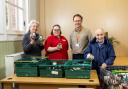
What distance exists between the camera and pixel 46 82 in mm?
2246

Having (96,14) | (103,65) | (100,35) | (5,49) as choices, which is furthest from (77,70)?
(96,14)

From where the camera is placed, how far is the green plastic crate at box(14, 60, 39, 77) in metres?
2.46

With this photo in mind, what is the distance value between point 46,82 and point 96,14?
11.6ft

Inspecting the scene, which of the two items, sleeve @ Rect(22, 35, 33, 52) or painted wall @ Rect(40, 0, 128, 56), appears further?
painted wall @ Rect(40, 0, 128, 56)

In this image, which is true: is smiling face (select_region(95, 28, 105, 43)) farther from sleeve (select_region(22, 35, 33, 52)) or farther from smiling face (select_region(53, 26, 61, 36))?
sleeve (select_region(22, 35, 33, 52))

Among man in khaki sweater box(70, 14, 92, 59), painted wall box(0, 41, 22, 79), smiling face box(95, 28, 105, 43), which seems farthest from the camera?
man in khaki sweater box(70, 14, 92, 59)

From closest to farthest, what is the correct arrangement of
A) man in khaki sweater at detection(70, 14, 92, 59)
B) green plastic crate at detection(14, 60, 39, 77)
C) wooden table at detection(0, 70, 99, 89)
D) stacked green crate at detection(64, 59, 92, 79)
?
wooden table at detection(0, 70, 99, 89) → stacked green crate at detection(64, 59, 92, 79) → green plastic crate at detection(14, 60, 39, 77) → man in khaki sweater at detection(70, 14, 92, 59)

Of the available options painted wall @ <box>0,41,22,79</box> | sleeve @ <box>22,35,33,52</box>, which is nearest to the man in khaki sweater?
sleeve @ <box>22,35,33,52</box>

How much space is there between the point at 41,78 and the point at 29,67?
Result: 20 cm

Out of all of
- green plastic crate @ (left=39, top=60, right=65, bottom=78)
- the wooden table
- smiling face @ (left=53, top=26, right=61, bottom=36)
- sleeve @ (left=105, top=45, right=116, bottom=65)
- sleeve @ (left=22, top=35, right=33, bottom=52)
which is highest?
smiling face @ (left=53, top=26, right=61, bottom=36)

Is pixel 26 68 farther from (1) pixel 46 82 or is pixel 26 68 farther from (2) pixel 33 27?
(2) pixel 33 27

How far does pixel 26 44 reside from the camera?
3.18 meters

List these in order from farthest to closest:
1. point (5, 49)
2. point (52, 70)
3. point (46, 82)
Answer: point (5, 49), point (52, 70), point (46, 82)

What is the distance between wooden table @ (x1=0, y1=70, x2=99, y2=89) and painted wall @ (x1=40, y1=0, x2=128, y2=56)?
128 inches
